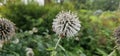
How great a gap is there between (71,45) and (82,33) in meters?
0.59

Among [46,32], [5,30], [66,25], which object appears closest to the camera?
[66,25]

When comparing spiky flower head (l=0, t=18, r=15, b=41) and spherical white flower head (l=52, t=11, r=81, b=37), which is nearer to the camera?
spherical white flower head (l=52, t=11, r=81, b=37)

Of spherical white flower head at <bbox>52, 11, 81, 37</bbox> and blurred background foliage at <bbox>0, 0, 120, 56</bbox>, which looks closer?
spherical white flower head at <bbox>52, 11, 81, 37</bbox>

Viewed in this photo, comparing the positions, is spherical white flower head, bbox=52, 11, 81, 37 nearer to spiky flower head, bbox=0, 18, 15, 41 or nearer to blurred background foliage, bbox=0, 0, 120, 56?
spiky flower head, bbox=0, 18, 15, 41

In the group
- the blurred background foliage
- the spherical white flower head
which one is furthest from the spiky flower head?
the blurred background foliage

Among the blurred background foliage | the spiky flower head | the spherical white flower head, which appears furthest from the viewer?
the blurred background foliage

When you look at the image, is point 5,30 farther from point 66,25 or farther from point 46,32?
point 46,32

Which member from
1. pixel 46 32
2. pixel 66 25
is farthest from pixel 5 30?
pixel 46 32

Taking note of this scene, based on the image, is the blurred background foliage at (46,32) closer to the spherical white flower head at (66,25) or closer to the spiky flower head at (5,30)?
the spiky flower head at (5,30)

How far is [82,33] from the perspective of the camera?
552cm

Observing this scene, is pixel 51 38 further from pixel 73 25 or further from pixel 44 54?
pixel 73 25

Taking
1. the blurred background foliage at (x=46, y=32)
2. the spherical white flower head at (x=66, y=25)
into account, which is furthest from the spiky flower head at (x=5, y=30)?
the blurred background foliage at (x=46, y=32)

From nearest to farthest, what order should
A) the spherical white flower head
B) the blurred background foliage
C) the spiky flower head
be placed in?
the spherical white flower head
the spiky flower head
the blurred background foliage

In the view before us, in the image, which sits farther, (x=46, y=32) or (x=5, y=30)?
(x=46, y=32)
